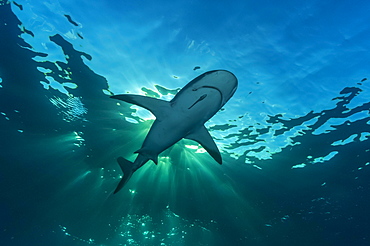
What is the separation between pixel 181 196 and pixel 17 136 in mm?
10821

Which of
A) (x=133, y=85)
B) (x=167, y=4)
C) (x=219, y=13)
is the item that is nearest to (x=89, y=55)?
(x=133, y=85)

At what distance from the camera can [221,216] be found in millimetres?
15914

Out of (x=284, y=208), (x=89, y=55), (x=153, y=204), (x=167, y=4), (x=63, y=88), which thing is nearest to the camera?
(x=167, y=4)

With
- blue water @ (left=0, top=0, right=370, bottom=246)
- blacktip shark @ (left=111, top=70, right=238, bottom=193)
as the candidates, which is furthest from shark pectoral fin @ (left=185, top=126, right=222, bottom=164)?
blue water @ (left=0, top=0, right=370, bottom=246)

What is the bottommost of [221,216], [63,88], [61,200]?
[61,200]

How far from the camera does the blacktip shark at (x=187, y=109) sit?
3182 mm

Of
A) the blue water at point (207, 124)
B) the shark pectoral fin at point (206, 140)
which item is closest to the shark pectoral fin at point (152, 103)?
the shark pectoral fin at point (206, 140)

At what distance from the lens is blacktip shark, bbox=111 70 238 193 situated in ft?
10.4

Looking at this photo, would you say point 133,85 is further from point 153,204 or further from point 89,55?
point 153,204

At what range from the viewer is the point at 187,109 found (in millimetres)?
3768

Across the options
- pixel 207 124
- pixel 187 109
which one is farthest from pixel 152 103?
pixel 207 124

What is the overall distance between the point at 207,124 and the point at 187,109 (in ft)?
18.4

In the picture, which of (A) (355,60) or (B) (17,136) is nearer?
(A) (355,60)

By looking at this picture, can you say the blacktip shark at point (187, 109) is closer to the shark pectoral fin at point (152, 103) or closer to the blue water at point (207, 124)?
the shark pectoral fin at point (152, 103)
